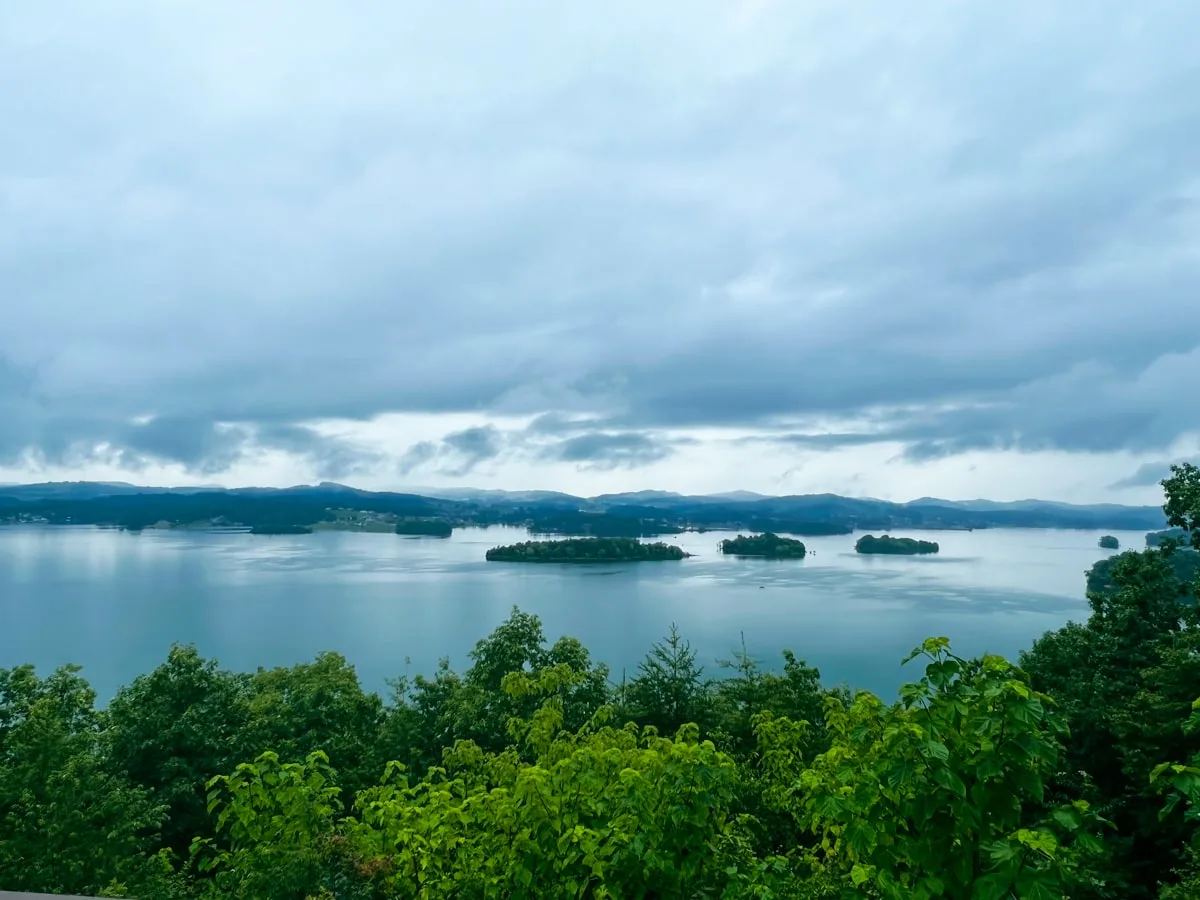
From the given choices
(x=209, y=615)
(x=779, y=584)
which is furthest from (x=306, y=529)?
(x=779, y=584)

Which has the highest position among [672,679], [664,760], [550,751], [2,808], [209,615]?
[664,760]

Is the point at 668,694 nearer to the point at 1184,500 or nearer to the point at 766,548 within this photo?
the point at 1184,500

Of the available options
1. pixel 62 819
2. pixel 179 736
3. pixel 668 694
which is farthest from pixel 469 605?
pixel 62 819

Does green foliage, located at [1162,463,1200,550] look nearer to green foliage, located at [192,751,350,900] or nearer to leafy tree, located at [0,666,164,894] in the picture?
green foliage, located at [192,751,350,900]

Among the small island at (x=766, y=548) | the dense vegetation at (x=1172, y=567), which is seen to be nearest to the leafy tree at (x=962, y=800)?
the dense vegetation at (x=1172, y=567)

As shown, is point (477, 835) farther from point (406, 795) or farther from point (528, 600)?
point (528, 600)
